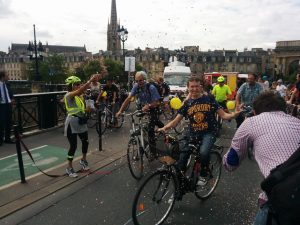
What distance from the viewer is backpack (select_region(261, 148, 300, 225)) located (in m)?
2.05

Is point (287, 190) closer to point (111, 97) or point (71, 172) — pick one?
point (71, 172)

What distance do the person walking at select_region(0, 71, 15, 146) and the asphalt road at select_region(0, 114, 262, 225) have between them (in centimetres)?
373

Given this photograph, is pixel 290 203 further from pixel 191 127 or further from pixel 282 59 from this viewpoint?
pixel 282 59

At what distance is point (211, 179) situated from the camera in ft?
17.4

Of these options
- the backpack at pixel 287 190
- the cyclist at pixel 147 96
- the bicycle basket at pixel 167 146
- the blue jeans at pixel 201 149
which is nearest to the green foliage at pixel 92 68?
the cyclist at pixel 147 96

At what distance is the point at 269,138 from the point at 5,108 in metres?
7.80

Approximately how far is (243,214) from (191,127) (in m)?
1.46

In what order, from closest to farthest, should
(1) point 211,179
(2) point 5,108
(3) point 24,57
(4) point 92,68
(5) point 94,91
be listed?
(1) point 211,179 < (2) point 5,108 < (5) point 94,91 < (4) point 92,68 < (3) point 24,57

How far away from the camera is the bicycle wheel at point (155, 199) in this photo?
3.98 metres

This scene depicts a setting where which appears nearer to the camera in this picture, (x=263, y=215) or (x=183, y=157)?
(x=263, y=215)

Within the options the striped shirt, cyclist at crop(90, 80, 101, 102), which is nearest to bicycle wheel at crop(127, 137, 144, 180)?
the striped shirt

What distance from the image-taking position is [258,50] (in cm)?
14162

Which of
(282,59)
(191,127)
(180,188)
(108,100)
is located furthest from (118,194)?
(282,59)

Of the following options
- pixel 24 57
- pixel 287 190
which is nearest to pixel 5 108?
pixel 287 190
